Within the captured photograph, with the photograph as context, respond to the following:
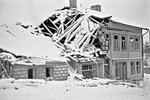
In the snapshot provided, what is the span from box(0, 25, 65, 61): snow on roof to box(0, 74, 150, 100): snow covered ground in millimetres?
415

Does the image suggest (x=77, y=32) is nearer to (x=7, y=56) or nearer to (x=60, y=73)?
(x=60, y=73)

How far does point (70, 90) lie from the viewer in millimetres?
3311

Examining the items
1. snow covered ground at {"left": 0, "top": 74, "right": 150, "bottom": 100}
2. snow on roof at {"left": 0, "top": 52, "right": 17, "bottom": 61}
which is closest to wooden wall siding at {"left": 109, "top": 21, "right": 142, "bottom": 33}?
snow covered ground at {"left": 0, "top": 74, "right": 150, "bottom": 100}

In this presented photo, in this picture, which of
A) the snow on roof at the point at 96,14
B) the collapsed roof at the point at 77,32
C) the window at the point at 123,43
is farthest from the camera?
the window at the point at 123,43

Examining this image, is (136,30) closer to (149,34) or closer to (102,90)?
(149,34)

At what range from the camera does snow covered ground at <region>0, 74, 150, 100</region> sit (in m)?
2.98

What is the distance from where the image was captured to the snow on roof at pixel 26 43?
311 centimetres

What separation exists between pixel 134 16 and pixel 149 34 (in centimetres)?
99

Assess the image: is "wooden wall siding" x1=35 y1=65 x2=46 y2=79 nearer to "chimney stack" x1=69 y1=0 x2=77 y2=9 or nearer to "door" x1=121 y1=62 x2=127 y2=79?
"chimney stack" x1=69 y1=0 x2=77 y2=9

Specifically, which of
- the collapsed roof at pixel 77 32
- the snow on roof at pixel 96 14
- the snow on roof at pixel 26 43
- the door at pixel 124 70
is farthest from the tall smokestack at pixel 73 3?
the door at pixel 124 70

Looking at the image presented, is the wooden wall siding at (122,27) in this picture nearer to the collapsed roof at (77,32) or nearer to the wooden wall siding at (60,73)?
the collapsed roof at (77,32)

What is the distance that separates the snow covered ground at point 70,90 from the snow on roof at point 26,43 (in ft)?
1.36

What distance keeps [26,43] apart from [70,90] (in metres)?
0.94

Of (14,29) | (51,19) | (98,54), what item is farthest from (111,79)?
(14,29)
